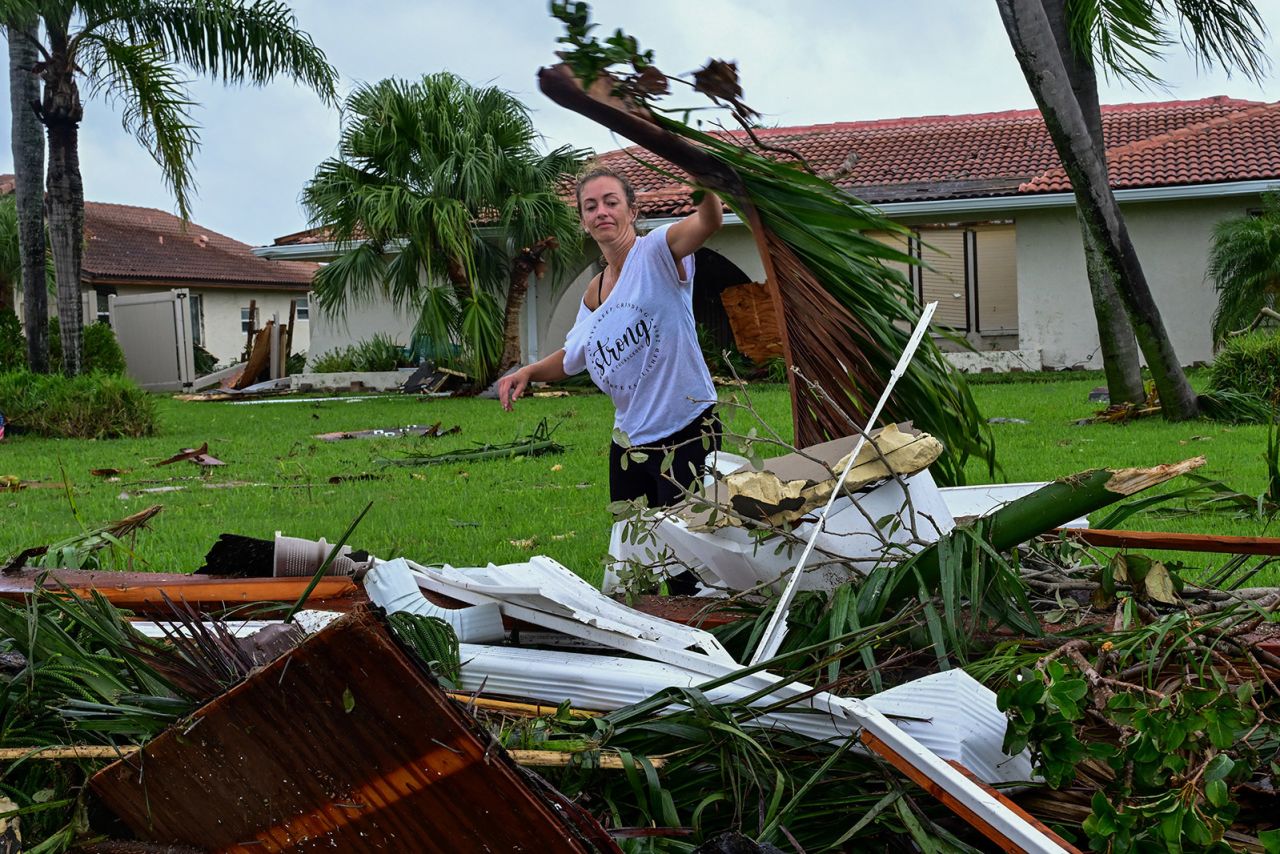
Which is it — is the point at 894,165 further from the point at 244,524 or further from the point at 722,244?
the point at 244,524

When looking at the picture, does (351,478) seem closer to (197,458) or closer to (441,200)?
(197,458)

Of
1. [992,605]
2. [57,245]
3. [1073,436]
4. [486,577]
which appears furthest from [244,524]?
[57,245]

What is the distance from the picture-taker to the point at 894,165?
21031mm

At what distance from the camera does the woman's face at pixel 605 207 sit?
435cm

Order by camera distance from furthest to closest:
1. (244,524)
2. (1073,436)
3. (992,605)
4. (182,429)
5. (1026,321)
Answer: (1026,321)
(182,429)
(1073,436)
(244,524)
(992,605)

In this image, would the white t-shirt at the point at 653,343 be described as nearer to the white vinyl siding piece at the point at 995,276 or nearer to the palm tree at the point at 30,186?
the palm tree at the point at 30,186

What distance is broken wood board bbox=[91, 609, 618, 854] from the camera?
1.84 metres

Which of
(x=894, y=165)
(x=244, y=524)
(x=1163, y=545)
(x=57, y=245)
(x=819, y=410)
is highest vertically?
(x=894, y=165)

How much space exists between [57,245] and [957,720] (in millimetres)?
15682

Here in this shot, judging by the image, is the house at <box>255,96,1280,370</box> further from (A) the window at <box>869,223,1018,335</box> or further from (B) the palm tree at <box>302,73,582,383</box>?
(B) the palm tree at <box>302,73,582,383</box>

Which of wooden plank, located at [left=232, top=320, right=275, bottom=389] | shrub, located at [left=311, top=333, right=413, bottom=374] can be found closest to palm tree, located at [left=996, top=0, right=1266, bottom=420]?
shrub, located at [left=311, top=333, right=413, bottom=374]

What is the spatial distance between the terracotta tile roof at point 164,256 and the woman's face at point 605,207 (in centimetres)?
3034

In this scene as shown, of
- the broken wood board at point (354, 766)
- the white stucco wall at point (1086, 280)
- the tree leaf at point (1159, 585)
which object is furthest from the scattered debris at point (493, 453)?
the white stucco wall at point (1086, 280)

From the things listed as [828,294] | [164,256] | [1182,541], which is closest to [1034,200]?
[828,294]
